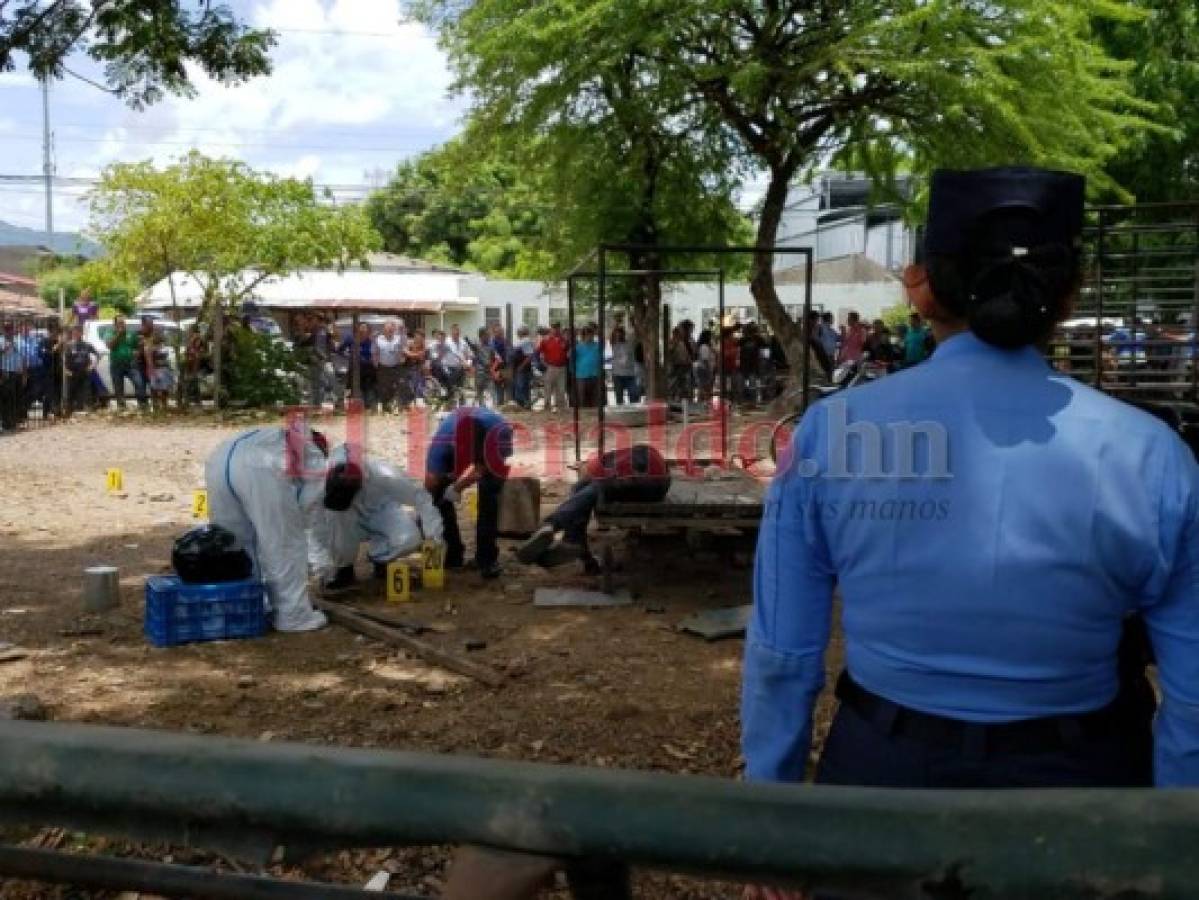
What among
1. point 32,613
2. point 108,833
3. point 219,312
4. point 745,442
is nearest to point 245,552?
point 32,613

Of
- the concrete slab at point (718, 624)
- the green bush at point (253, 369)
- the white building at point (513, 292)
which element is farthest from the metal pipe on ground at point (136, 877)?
the white building at point (513, 292)

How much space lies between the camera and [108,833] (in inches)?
44.4

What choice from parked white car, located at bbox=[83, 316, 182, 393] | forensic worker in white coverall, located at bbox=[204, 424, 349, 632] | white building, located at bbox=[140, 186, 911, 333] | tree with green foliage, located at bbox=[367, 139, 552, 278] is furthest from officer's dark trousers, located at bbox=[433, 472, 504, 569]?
tree with green foliage, located at bbox=[367, 139, 552, 278]

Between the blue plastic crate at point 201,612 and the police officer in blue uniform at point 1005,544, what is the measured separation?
5.20 meters

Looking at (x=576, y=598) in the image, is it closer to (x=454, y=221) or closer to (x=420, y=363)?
(x=420, y=363)

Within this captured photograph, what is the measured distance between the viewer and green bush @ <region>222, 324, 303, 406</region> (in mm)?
20578

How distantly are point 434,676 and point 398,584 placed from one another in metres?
1.80

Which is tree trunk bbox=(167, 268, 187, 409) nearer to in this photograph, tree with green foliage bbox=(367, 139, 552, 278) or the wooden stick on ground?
the wooden stick on ground

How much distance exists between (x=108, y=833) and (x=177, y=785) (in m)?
0.09

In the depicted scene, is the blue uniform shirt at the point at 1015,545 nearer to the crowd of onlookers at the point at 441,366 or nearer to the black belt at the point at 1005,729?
the black belt at the point at 1005,729

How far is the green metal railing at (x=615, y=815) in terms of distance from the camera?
0.99m

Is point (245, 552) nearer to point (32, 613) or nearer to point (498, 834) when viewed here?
point (32, 613)

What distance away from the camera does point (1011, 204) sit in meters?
1.71

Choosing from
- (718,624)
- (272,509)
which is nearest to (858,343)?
(718,624)
